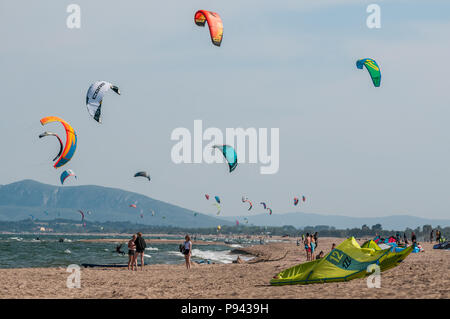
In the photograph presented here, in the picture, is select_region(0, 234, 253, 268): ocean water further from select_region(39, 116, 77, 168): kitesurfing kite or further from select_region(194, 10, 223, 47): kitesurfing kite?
select_region(194, 10, 223, 47): kitesurfing kite

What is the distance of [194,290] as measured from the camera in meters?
12.9

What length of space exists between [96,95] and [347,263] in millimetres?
11237

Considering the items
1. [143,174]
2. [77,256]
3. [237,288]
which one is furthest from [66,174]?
[237,288]

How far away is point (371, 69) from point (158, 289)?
12602 mm

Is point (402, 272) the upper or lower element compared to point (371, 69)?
lower

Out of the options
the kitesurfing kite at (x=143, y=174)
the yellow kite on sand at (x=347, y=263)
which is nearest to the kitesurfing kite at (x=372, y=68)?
the yellow kite on sand at (x=347, y=263)

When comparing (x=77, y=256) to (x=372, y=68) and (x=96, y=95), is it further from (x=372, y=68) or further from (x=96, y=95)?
(x=372, y=68)

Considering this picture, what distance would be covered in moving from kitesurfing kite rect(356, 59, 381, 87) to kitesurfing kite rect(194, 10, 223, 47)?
5.86m

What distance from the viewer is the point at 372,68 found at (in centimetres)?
2169

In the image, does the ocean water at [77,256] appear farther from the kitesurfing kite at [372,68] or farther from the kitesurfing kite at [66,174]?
the kitesurfing kite at [372,68]

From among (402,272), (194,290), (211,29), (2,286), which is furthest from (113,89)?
(402,272)

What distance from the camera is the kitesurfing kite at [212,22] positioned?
61.0 ft

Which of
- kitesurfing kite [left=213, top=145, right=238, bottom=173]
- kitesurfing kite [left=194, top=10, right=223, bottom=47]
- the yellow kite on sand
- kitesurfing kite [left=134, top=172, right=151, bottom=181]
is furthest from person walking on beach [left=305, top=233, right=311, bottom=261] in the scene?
kitesurfing kite [left=134, top=172, right=151, bottom=181]
